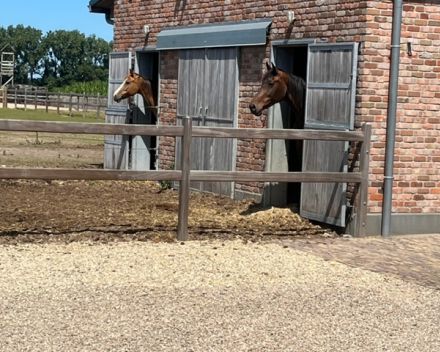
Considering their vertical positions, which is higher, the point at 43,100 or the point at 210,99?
the point at 210,99

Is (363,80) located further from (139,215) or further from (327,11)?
(139,215)

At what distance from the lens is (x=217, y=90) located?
15.2 meters

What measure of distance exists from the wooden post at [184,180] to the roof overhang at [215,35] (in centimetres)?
348

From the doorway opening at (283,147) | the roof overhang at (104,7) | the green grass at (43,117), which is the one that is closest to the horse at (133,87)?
the roof overhang at (104,7)

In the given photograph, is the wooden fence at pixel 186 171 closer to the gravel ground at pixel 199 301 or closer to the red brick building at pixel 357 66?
the red brick building at pixel 357 66

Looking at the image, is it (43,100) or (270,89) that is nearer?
(270,89)

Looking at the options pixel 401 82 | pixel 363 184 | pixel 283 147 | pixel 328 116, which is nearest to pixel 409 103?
pixel 401 82

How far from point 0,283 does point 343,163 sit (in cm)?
500

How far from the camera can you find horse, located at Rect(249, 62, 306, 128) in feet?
A: 41.5

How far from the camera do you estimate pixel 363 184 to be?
11.4 metres

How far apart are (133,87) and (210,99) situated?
8.11 feet

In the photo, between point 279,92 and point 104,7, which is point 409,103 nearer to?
point 279,92

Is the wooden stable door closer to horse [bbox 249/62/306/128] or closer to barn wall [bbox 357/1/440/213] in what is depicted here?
horse [bbox 249/62/306/128]

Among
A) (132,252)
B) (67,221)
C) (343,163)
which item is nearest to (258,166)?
(343,163)
